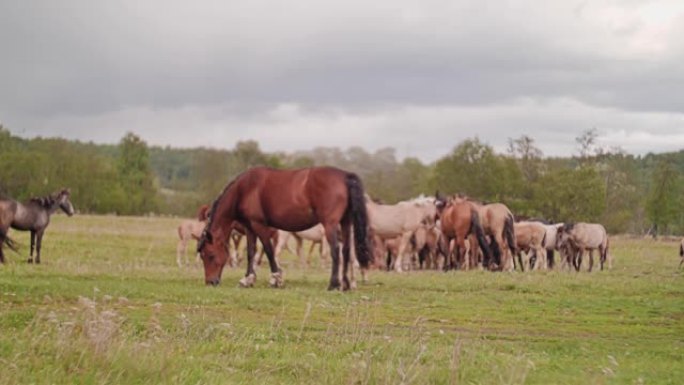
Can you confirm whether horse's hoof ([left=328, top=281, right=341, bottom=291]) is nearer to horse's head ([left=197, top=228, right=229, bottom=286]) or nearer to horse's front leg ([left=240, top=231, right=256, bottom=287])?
horse's front leg ([left=240, top=231, right=256, bottom=287])

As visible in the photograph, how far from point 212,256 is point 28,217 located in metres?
10.0

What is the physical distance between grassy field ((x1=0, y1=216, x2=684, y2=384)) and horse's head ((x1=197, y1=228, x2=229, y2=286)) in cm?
57

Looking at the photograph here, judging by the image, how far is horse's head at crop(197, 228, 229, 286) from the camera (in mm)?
22531

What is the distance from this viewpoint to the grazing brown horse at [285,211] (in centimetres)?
2175

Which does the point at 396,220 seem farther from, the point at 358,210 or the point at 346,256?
the point at 358,210

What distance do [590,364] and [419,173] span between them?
394 ft

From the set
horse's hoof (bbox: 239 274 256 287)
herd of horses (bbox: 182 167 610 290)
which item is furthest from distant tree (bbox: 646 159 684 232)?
horse's hoof (bbox: 239 274 256 287)

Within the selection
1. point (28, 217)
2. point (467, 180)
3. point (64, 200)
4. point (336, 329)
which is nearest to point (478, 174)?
point (467, 180)

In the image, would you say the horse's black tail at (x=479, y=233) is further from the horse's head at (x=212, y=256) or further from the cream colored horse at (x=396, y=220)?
the horse's head at (x=212, y=256)

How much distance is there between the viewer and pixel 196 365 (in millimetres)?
9953

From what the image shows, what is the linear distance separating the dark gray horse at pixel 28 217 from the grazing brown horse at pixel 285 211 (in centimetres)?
822

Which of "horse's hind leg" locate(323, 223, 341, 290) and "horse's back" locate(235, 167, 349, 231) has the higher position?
"horse's back" locate(235, 167, 349, 231)

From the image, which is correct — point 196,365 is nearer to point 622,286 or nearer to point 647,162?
point 622,286

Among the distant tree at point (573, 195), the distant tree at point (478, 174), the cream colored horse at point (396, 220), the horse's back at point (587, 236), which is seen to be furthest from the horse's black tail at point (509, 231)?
the distant tree at point (478, 174)
